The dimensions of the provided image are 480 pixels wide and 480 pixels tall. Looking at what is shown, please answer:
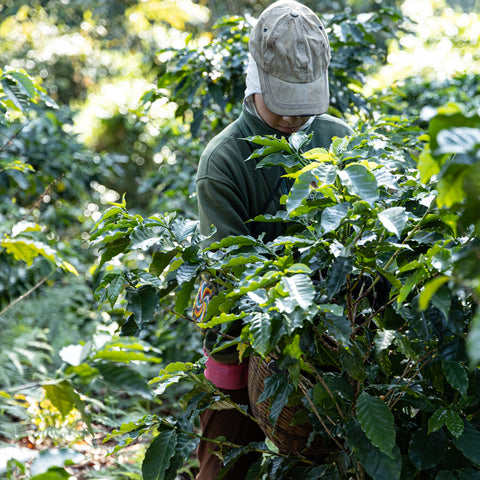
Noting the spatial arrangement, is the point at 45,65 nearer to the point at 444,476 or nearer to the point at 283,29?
the point at 283,29

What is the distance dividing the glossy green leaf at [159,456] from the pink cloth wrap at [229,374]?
42 centimetres

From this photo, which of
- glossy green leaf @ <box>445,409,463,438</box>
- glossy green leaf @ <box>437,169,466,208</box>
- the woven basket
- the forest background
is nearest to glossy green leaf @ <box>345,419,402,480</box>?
glossy green leaf @ <box>445,409,463,438</box>

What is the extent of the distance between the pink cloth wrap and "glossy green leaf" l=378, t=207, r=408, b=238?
96cm

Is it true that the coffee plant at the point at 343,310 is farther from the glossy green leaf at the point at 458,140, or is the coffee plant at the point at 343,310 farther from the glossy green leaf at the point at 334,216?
the glossy green leaf at the point at 458,140

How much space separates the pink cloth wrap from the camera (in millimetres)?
1980

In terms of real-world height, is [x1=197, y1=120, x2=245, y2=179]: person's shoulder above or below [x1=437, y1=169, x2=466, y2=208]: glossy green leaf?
below

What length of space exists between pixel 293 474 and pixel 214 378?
497 millimetres

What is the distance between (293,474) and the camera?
1604 millimetres

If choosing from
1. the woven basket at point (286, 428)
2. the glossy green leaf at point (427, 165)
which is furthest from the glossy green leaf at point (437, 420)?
the glossy green leaf at point (427, 165)

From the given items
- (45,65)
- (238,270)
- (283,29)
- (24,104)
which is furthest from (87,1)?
(238,270)

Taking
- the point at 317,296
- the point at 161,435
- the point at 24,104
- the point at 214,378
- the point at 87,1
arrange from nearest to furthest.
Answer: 1. the point at 317,296
2. the point at 161,435
3. the point at 214,378
4. the point at 24,104
5. the point at 87,1

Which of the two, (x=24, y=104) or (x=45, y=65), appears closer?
(x=24, y=104)

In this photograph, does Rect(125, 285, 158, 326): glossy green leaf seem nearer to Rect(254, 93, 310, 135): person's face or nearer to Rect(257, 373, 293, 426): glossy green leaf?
Rect(257, 373, 293, 426): glossy green leaf

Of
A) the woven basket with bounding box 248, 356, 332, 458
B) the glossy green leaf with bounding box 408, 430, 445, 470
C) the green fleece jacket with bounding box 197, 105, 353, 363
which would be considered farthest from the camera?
the green fleece jacket with bounding box 197, 105, 353, 363
